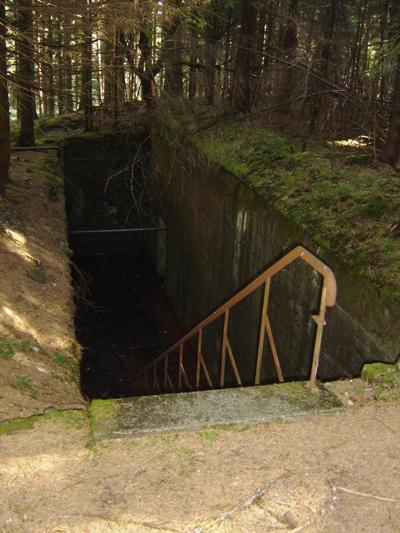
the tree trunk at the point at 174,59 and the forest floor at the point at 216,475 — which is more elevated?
the tree trunk at the point at 174,59

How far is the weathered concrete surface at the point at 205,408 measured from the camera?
286cm

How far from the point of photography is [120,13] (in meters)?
6.74

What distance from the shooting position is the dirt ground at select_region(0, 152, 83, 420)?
4.42 meters

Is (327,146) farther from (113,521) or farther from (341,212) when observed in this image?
(113,521)

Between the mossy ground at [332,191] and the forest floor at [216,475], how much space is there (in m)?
2.09

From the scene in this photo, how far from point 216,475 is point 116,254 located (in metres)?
15.2

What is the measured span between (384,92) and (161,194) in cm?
687

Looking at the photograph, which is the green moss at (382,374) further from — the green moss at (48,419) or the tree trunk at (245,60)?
the tree trunk at (245,60)

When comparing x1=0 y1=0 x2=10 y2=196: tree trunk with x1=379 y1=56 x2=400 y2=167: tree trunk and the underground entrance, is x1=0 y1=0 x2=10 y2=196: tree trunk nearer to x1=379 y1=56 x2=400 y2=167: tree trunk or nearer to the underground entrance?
the underground entrance

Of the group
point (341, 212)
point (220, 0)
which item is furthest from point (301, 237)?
point (220, 0)

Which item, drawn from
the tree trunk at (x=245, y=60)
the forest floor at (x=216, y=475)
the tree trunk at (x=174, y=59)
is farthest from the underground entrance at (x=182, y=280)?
the tree trunk at (x=245, y=60)

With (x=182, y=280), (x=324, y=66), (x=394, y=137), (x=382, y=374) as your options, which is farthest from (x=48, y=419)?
(x=324, y=66)

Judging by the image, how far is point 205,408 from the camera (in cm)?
303

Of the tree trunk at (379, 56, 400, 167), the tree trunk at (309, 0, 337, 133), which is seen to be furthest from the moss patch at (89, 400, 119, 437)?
the tree trunk at (309, 0, 337, 133)
